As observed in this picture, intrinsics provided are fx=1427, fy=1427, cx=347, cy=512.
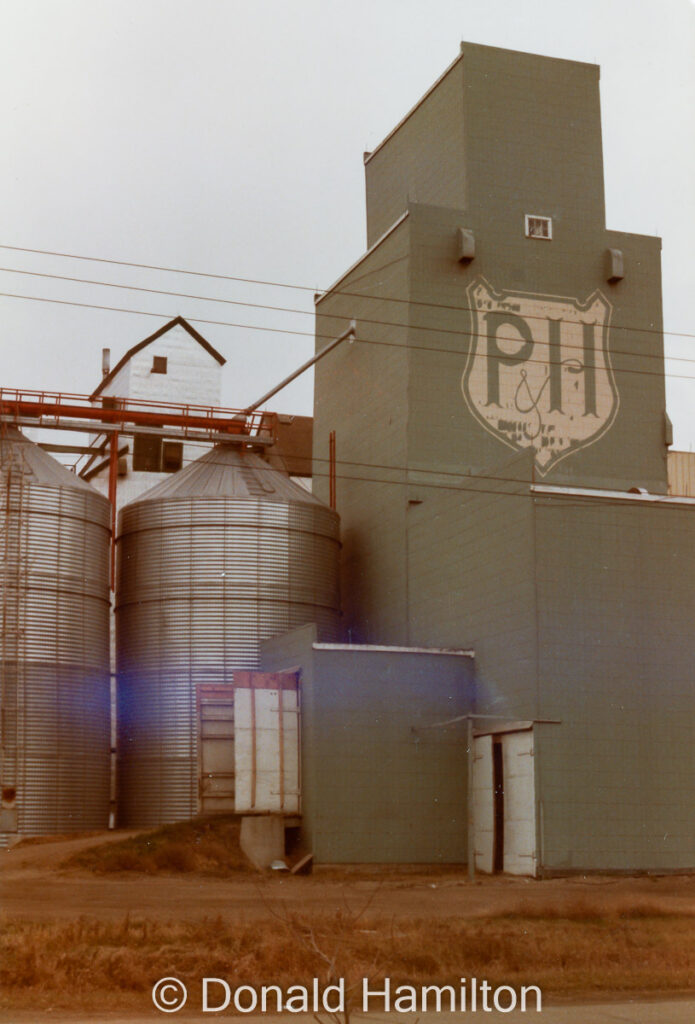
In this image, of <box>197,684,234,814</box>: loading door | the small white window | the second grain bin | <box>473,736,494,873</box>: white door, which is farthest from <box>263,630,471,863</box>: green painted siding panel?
the small white window

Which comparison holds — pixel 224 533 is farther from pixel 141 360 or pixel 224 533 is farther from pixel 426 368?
pixel 141 360

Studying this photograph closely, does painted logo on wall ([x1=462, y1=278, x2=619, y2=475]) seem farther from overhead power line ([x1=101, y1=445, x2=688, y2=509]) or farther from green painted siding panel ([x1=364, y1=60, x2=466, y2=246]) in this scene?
green painted siding panel ([x1=364, y1=60, x2=466, y2=246])

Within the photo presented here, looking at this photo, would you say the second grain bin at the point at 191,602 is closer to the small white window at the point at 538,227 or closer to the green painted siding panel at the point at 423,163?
the small white window at the point at 538,227

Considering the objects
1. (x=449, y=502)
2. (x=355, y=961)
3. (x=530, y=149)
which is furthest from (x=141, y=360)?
(x=355, y=961)

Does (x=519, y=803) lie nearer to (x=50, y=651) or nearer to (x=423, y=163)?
(x=50, y=651)

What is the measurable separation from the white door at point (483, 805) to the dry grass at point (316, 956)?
13116 millimetres

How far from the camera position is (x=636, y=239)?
4866 cm

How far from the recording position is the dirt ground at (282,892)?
81.7ft

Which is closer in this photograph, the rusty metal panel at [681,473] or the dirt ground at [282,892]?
the dirt ground at [282,892]

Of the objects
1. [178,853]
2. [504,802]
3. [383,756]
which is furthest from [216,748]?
[504,802]

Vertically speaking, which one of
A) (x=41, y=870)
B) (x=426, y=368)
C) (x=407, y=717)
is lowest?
(x=41, y=870)

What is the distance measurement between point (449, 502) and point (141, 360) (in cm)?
3187

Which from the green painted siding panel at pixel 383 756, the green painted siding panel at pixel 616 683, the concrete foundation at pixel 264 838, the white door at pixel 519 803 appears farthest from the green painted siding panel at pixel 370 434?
the green painted siding panel at pixel 616 683

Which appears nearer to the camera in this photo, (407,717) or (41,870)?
(41,870)
